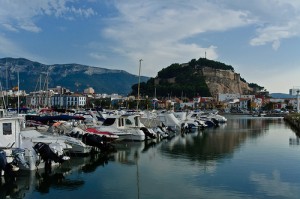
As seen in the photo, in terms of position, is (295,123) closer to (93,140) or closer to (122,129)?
(122,129)

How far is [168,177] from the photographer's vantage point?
20062mm

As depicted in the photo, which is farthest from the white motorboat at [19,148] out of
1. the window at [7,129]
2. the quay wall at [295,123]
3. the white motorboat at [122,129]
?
the quay wall at [295,123]

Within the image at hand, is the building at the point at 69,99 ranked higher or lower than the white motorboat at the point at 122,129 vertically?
higher

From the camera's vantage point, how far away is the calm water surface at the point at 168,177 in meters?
16.9

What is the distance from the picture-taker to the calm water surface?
16.9 metres

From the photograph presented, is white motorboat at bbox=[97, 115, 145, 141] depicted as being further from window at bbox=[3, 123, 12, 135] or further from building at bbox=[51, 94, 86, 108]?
building at bbox=[51, 94, 86, 108]

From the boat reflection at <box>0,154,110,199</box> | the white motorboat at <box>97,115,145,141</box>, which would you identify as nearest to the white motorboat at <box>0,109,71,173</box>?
the boat reflection at <box>0,154,110,199</box>

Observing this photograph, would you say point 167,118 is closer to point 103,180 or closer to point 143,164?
point 143,164

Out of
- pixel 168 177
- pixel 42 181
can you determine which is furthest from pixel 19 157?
pixel 168 177

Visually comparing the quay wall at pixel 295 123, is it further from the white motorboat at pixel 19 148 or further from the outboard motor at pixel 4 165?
the outboard motor at pixel 4 165

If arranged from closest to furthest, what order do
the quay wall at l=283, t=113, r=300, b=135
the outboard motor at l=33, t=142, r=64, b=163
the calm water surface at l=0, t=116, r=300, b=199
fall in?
1. the calm water surface at l=0, t=116, r=300, b=199
2. the outboard motor at l=33, t=142, r=64, b=163
3. the quay wall at l=283, t=113, r=300, b=135

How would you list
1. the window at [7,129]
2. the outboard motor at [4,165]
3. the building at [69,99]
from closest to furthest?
the outboard motor at [4,165], the window at [7,129], the building at [69,99]

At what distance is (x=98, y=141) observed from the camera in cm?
2714

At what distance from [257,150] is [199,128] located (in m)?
25.0
